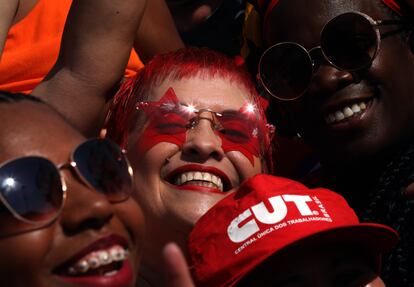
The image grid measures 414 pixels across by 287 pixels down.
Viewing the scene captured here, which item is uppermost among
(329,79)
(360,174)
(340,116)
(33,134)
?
(33,134)

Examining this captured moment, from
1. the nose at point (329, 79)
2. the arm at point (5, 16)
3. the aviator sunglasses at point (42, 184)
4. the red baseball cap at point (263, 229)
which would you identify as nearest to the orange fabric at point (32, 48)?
the arm at point (5, 16)

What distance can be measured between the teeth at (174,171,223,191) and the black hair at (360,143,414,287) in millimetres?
566

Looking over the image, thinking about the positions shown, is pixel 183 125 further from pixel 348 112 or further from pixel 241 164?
pixel 348 112

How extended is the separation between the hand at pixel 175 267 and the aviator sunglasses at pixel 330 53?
4.83 feet

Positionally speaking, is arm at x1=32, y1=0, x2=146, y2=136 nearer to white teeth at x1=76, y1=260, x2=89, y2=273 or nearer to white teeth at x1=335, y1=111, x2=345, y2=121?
white teeth at x1=335, y1=111, x2=345, y2=121

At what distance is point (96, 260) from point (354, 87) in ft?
4.88

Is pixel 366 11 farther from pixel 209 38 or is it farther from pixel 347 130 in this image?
pixel 209 38

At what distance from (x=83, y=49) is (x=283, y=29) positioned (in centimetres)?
80

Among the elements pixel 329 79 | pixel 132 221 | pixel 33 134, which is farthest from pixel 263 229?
pixel 329 79

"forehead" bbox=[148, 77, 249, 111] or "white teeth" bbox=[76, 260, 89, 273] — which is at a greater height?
"white teeth" bbox=[76, 260, 89, 273]

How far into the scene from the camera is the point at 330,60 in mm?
3100

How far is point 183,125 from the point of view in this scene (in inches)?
113

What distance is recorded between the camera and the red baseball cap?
7.64 feet

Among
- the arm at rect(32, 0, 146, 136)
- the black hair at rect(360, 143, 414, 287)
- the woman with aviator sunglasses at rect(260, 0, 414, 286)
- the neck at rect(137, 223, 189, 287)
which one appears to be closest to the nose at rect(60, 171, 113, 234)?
the neck at rect(137, 223, 189, 287)
